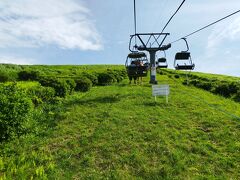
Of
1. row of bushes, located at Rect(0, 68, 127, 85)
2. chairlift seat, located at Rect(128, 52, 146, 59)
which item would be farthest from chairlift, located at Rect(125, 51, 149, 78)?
row of bushes, located at Rect(0, 68, 127, 85)

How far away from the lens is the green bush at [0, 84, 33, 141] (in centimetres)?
1255

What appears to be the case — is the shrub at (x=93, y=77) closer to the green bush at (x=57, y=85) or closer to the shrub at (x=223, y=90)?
the green bush at (x=57, y=85)

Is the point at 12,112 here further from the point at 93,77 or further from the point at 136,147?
the point at 93,77

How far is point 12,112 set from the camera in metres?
12.8

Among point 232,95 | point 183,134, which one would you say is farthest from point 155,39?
point 183,134

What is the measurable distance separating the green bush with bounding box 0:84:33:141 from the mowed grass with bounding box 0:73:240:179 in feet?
1.95

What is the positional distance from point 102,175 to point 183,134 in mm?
5178

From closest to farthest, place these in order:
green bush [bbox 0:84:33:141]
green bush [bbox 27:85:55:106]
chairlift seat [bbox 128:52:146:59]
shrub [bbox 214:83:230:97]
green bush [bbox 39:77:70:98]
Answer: green bush [bbox 0:84:33:141] → green bush [bbox 27:85:55:106] → green bush [bbox 39:77:70:98] → chairlift seat [bbox 128:52:146:59] → shrub [bbox 214:83:230:97]

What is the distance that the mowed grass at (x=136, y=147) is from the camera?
10.3 metres

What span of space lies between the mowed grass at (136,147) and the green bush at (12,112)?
59 cm

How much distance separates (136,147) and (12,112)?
16.5 feet

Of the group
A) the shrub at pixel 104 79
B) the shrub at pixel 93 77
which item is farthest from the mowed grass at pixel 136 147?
the shrub at pixel 104 79

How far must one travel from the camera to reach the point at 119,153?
11828 mm

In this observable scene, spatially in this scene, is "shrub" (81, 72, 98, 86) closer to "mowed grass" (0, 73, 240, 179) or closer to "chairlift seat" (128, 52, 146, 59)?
"chairlift seat" (128, 52, 146, 59)
